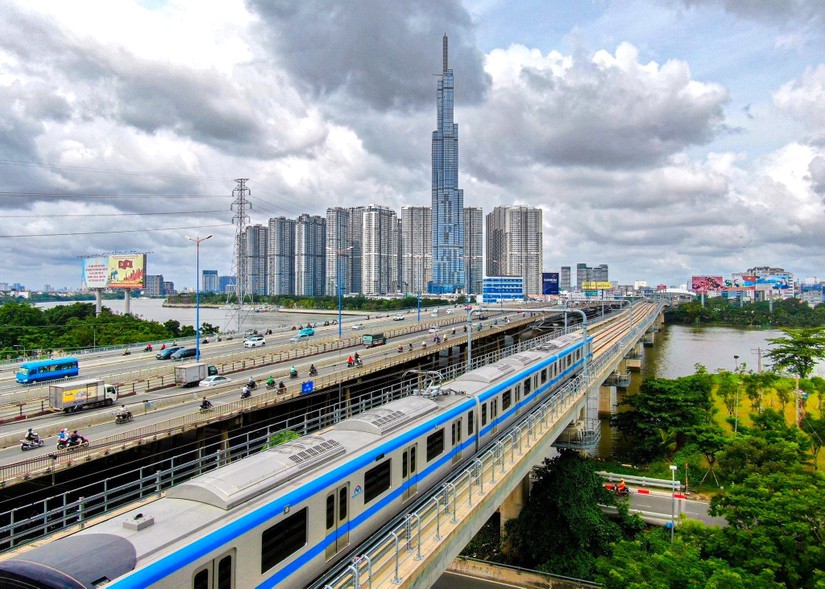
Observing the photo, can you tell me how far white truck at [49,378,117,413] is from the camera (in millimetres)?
23906

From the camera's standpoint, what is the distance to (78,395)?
24.3 m

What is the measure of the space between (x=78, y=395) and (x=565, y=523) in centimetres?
2378

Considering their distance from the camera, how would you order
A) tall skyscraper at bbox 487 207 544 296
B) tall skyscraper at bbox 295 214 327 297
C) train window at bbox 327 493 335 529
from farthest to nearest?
tall skyscraper at bbox 487 207 544 296 < tall skyscraper at bbox 295 214 327 297 < train window at bbox 327 493 335 529

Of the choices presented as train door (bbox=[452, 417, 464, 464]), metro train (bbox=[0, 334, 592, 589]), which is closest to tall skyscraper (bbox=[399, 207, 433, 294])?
train door (bbox=[452, 417, 464, 464])

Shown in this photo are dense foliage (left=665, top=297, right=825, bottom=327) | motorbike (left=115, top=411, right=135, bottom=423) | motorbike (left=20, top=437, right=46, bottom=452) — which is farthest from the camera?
dense foliage (left=665, top=297, right=825, bottom=327)

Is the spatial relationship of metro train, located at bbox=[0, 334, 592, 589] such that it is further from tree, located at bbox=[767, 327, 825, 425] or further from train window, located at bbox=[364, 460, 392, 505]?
tree, located at bbox=[767, 327, 825, 425]

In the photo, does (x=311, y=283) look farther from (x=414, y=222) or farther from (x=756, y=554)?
(x=756, y=554)

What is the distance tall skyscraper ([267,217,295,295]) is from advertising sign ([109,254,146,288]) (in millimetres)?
88480

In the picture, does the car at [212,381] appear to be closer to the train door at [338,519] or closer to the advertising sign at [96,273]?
the train door at [338,519]

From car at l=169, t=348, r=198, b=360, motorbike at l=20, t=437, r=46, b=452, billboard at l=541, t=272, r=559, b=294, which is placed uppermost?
billboard at l=541, t=272, r=559, b=294

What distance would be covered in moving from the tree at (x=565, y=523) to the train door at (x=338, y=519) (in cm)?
1476

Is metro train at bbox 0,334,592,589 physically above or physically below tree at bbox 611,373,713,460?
above

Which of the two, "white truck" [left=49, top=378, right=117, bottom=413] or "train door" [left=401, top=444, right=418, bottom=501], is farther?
"white truck" [left=49, top=378, right=117, bottom=413]

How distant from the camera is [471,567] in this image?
879 inches
